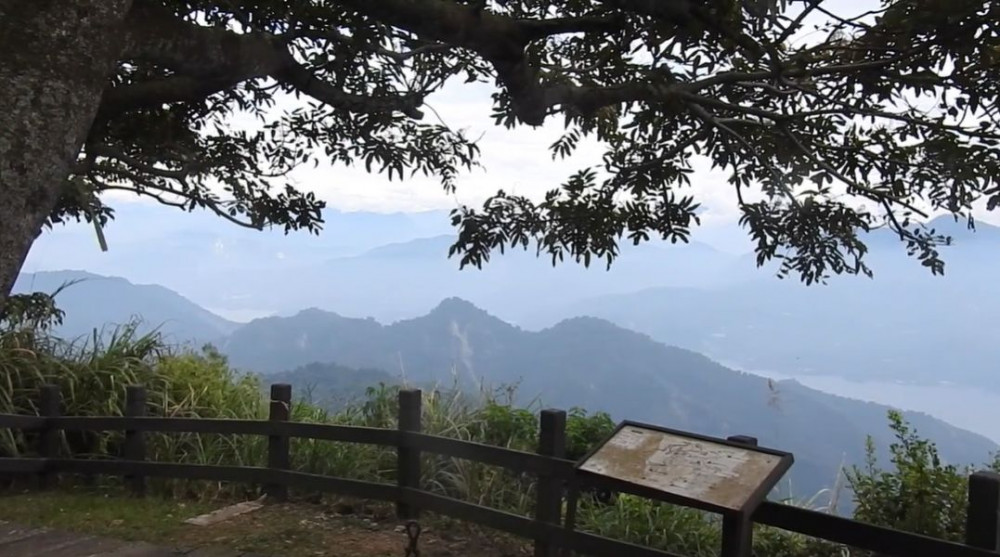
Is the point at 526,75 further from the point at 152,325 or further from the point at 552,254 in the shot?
the point at 152,325

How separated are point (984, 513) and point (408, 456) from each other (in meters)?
3.25

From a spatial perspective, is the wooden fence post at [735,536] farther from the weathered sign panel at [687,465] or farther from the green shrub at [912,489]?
the green shrub at [912,489]

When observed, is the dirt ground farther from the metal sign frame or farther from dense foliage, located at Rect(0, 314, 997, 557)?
the metal sign frame

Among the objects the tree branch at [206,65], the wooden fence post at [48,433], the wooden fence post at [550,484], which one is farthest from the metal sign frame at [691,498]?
the wooden fence post at [48,433]

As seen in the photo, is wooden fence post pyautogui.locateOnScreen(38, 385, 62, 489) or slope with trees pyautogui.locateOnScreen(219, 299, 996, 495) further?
slope with trees pyautogui.locateOnScreen(219, 299, 996, 495)

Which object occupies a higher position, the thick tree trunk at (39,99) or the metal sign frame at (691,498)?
the thick tree trunk at (39,99)

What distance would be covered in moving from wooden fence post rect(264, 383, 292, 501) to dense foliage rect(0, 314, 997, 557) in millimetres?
343

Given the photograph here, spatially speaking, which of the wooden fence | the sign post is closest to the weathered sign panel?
the sign post

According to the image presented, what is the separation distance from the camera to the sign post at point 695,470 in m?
3.08

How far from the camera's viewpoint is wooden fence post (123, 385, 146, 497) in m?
6.03

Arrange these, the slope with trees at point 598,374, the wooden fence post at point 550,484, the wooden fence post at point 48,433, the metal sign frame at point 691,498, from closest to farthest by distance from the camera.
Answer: the metal sign frame at point 691,498 < the wooden fence post at point 550,484 < the wooden fence post at point 48,433 < the slope with trees at point 598,374

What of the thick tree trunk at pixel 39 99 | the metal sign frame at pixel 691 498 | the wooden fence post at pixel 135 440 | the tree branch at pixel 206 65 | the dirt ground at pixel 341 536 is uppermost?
the tree branch at pixel 206 65

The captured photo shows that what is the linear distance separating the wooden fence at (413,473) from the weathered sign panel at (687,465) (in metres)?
0.27

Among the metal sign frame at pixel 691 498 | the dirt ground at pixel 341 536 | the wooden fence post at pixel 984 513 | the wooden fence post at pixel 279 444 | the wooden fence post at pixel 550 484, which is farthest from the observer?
the wooden fence post at pixel 279 444
